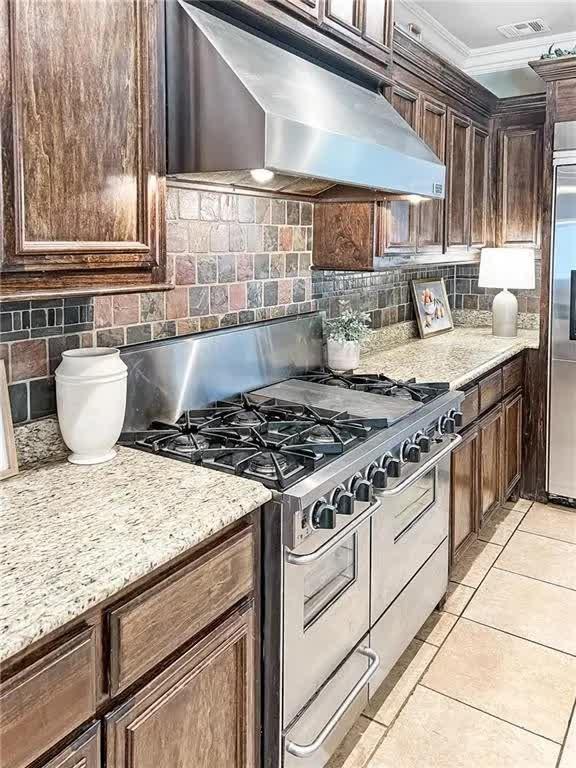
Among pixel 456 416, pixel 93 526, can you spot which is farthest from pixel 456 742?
pixel 93 526

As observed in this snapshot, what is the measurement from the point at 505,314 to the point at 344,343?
5.49ft

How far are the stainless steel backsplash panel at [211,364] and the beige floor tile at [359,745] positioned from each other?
3.76ft

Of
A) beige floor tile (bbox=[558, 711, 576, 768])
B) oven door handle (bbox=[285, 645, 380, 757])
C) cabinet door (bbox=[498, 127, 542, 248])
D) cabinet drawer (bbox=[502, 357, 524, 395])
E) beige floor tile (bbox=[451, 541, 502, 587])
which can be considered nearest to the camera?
oven door handle (bbox=[285, 645, 380, 757])

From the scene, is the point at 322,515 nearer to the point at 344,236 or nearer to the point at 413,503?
the point at 413,503

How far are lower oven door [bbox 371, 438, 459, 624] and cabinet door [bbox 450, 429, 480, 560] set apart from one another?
0.19 m

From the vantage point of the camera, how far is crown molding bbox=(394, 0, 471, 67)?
340 cm

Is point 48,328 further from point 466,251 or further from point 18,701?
point 466,251

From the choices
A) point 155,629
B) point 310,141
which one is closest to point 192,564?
point 155,629

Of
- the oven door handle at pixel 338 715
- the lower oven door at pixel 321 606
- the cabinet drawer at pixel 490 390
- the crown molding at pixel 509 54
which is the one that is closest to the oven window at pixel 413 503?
the lower oven door at pixel 321 606

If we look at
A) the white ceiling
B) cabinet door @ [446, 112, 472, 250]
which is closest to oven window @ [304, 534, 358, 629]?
cabinet door @ [446, 112, 472, 250]

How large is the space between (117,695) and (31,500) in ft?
1.57

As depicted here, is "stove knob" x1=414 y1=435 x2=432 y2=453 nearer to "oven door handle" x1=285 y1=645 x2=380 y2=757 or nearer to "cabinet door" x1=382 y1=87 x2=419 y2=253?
"oven door handle" x1=285 y1=645 x2=380 y2=757

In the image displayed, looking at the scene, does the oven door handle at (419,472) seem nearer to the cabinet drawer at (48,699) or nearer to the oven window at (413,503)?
the oven window at (413,503)

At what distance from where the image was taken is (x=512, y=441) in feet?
12.3
